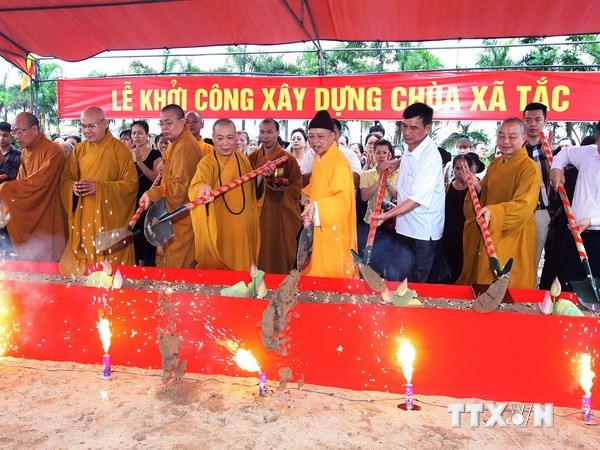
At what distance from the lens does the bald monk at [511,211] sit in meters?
3.58

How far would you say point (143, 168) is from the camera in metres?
5.35

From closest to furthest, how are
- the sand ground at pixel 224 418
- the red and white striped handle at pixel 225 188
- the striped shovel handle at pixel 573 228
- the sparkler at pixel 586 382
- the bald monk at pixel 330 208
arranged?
1. the sand ground at pixel 224 418
2. the sparkler at pixel 586 382
3. the striped shovel handle at pixel 573 228
4. the bald monk at pixel 330 208
5. the red and white striped handle at pixel 225 188

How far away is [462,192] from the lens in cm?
457

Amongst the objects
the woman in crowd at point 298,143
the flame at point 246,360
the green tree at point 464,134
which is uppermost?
the green tree at point 464,134

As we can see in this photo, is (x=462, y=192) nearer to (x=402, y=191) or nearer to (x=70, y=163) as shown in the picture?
(x=402, y=191)

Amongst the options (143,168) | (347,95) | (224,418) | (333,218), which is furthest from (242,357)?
(347,95)

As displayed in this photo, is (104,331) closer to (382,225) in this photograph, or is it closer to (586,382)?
(382,225)

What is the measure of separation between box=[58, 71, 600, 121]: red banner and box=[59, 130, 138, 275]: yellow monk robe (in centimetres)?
190

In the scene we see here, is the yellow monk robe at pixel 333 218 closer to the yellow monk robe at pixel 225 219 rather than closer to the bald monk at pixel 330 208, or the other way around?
the bald monk at pixel 330 208

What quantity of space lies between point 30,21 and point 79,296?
4492mm

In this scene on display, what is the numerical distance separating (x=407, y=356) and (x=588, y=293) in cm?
129

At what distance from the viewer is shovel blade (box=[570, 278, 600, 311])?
10.0 ft

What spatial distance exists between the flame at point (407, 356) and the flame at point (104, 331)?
1709 mm

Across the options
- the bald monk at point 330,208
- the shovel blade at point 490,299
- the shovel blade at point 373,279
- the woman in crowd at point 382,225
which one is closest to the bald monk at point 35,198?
the bald monk at point 330,208
